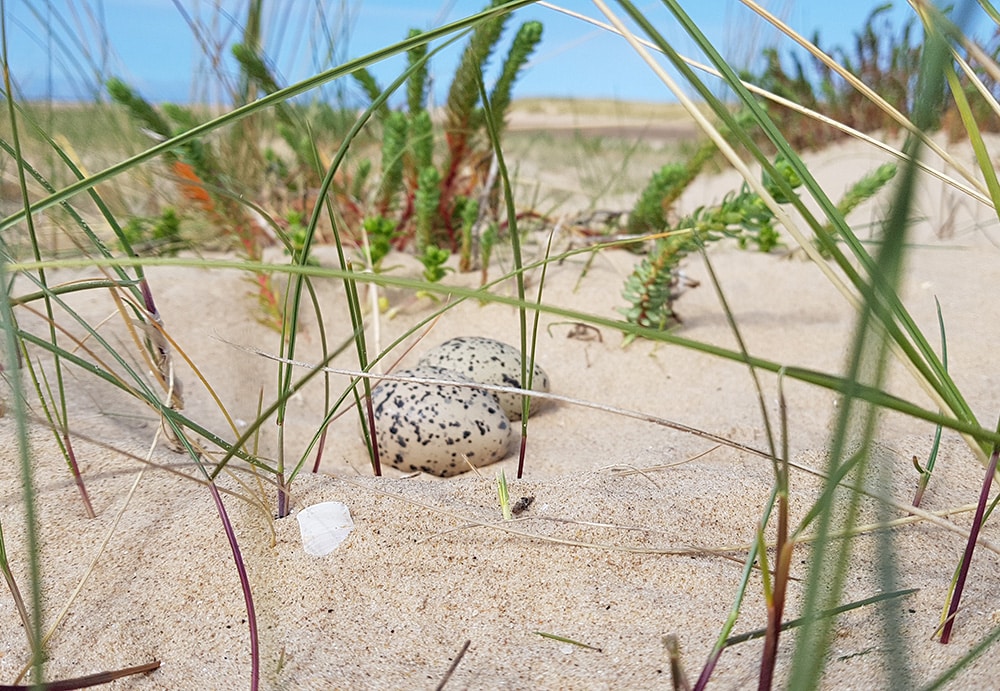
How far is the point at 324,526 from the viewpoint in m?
1.26

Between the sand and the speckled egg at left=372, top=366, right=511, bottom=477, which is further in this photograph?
the speckled egg at left=372, top=366, right=511, bottom=477

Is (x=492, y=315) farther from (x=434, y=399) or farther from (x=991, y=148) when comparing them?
(x=991, y=148)

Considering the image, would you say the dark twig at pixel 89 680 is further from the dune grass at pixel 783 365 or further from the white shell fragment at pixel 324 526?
the white shell fragment at pixel 324 526

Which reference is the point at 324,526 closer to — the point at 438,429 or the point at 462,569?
the point at 462,569

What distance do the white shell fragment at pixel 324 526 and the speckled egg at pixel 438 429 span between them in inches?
19.2

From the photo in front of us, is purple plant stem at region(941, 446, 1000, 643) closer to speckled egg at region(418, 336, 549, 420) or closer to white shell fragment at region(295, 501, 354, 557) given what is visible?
white shell fragment at region(295, 501, 354, 557)

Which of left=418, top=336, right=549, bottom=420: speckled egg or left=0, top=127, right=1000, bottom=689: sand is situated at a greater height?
left=0, top=127, right=1000, bottom=689: sand

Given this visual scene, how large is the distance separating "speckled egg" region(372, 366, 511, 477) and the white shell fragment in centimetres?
49

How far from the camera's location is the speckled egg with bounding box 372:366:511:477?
5.83 ft

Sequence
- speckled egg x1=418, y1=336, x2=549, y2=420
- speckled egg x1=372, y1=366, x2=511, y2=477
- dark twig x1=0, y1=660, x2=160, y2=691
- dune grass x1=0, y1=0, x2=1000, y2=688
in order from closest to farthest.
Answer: dune grass x1=0, y1=0, x2=1000, y2=688
dark twig x1=0, y1=660, x2=160, y2=691
speckled egg x1=372, y1=366, x2=511, y2=477
speckled egg x1=418, y1=336, x2=549, y2=420

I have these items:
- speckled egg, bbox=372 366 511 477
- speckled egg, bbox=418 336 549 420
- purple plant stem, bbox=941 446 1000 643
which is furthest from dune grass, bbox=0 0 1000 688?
speckled egg, bbox=418 336 549 420

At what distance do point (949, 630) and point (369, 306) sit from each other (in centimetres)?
220

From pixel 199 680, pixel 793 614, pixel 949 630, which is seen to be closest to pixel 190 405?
pixel 199 680

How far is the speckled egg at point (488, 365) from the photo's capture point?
2.10 metres
